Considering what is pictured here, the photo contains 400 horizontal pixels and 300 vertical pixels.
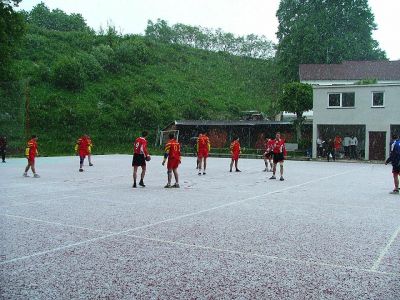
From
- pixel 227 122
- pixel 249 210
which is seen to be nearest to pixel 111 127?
pixel 227 122

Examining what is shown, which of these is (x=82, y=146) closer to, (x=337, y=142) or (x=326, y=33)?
(x=337, y=142)

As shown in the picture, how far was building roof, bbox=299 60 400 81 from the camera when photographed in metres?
51.7

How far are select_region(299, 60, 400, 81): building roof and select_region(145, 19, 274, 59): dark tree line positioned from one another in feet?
173

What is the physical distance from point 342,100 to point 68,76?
110ft

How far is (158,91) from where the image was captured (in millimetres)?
62312

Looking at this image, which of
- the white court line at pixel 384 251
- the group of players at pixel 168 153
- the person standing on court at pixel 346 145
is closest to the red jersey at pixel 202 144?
the group of players at pixel 168 153

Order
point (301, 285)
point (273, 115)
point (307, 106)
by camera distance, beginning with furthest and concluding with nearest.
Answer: point (273, 115)
point (307, 106)
point (301, 285)

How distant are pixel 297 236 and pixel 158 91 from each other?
184 feet

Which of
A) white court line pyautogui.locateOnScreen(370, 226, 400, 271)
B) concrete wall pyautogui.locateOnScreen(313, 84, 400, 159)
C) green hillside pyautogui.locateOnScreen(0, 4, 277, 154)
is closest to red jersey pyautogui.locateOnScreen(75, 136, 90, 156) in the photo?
green hillside pyautogui.locateOnScreen(0, 4, 277, 154)

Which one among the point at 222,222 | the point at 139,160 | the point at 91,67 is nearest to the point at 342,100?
the point at 139,160

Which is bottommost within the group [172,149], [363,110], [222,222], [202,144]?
[222,222]

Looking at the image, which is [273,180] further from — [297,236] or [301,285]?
[301,285]

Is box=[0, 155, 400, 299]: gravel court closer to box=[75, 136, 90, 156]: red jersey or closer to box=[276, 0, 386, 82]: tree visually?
box=[75, 136, 90, 156]: red jersey

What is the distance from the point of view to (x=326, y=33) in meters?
56.7
